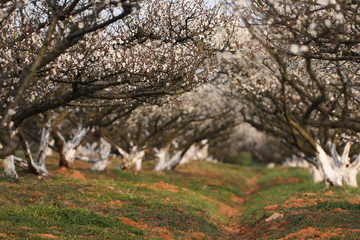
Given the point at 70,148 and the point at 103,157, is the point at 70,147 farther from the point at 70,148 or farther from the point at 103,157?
the point at 103,157

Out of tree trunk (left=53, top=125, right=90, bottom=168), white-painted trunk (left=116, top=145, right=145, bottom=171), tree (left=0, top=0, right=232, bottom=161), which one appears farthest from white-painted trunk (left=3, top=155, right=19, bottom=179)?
white-painted trunk (left=116, top=145, right=145, bottom=171)

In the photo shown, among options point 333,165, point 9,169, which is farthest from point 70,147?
point 333,165

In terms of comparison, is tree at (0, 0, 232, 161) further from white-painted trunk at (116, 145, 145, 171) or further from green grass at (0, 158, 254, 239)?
white-painted trunk at (116, 145, 145, 171)

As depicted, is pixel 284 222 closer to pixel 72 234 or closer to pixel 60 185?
pixel 72 234

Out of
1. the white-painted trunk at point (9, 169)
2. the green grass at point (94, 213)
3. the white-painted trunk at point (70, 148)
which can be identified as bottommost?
the green grass at point (94, 213)

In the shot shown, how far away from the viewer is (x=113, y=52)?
10.7m

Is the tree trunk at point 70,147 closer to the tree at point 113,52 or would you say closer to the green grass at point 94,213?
the green grass at point 94,213

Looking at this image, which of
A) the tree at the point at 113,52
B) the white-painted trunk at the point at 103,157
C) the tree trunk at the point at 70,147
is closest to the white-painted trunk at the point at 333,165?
the tree at the point at 113,52

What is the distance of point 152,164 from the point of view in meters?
42.8

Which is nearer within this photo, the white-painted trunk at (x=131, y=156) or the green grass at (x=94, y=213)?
the green grass at (x=94, y=213)

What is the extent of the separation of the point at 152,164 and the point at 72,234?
34617 millimetres

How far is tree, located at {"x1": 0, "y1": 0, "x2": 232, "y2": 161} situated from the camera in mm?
9586

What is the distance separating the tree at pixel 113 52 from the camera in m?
9.59

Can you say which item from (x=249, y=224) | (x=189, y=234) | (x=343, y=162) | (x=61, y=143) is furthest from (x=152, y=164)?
(x=189, y=234)
